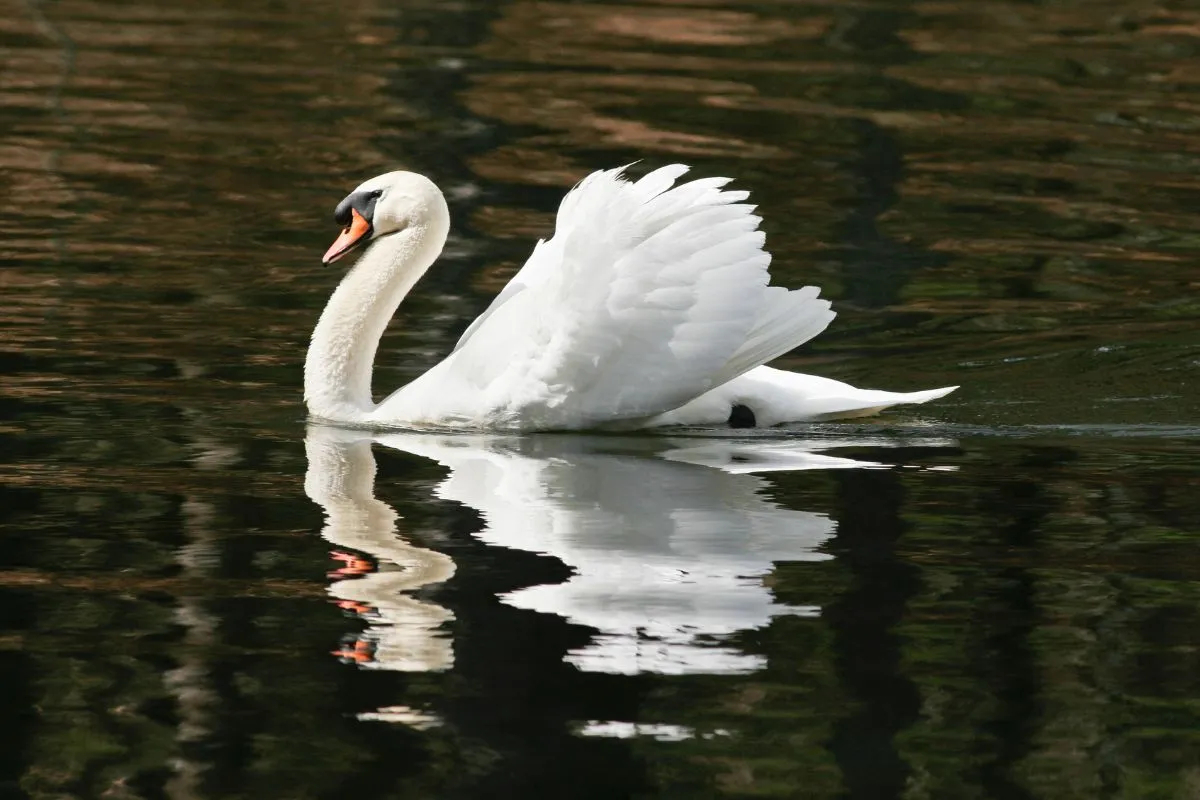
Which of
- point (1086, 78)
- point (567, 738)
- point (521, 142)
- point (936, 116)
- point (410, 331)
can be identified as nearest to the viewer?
point (567, 738)

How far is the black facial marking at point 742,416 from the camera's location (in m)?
9.14

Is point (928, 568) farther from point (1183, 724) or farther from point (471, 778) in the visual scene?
point (471, 778)

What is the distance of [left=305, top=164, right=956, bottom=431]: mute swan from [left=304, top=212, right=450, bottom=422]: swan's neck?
0.23 m

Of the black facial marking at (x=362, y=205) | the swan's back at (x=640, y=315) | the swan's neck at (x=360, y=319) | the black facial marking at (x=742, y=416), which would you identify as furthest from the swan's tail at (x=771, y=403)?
the black facial marking at (x=362, y=205)

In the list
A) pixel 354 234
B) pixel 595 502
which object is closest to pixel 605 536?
pixel 595 502

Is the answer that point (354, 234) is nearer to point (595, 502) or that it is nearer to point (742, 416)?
point (742, 416)

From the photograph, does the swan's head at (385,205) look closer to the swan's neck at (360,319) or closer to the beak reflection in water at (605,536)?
the swan's neck at (360,319)

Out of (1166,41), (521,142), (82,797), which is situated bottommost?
(82,797)

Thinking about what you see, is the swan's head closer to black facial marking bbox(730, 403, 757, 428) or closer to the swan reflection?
the swan reflection

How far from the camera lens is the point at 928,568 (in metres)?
6.82

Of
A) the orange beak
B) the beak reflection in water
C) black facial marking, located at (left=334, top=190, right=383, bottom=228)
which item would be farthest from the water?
black facial marking, located at (left=334, top=190, right=383, bottom=228)

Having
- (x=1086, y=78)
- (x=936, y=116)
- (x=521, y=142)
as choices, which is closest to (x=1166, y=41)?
(x=1086, y=78)

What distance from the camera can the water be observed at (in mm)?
5348

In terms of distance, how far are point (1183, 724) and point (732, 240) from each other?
144 inches
